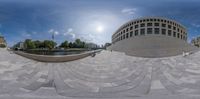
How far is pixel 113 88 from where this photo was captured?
383 centimetres

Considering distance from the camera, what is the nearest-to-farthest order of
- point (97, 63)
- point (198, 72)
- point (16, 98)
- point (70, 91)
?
1. point (16, 98)
2. point (70, 91)
3. point (198, 72)
4. point (97, 63)

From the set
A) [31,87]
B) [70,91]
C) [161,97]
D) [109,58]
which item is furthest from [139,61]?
[31,87]

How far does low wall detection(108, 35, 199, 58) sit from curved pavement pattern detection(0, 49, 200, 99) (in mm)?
237

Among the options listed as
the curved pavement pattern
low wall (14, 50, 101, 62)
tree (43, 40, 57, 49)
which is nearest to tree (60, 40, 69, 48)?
tree (43, 40, 57, 49)

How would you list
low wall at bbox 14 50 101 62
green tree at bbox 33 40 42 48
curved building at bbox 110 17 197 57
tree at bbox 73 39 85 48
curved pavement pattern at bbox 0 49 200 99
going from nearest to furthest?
curved pavement pattern at bbox 0 49 200 99
green tree at bbox 33 40 42 48
tree at bbox 73 39 85 48
low wall at bbox 14 50 101 62
curved building at bbox 110 17 197 57

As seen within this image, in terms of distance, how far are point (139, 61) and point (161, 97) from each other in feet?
9.19

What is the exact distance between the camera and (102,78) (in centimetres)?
445

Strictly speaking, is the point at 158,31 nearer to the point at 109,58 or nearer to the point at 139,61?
the point at 139,61

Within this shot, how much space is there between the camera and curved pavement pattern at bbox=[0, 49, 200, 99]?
354 centimetres

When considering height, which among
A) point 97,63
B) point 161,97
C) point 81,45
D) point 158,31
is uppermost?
point 158,31

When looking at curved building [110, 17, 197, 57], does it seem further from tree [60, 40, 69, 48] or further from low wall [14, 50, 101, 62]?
tree [60, 40, 69, 48]

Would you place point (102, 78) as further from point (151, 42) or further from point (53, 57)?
point (151, 42)

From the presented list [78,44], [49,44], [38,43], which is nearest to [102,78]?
[78,44]

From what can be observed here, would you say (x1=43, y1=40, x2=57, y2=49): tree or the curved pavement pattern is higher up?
(x1=43, y1=40, x2=57, y2=49): tree
